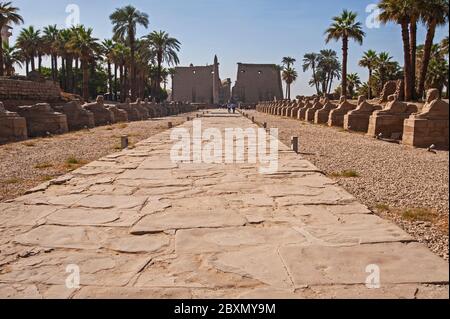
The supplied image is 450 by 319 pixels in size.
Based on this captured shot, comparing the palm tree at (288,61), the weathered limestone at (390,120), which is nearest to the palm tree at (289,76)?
the palm tree at (288,61)

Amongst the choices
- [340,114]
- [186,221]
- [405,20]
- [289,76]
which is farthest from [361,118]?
[289,76]

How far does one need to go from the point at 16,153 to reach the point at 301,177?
25.5 feet

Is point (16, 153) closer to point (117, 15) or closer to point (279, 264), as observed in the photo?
point (279, 264)

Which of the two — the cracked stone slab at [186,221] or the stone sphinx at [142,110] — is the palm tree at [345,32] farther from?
the cracked stone slab at [186,221]

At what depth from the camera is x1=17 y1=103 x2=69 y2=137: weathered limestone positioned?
1630 centimetres

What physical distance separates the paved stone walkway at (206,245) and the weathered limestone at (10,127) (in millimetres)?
9092

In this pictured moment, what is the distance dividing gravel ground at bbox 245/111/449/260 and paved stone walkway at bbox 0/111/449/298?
12.8 inches

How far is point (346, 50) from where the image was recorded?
3428cm

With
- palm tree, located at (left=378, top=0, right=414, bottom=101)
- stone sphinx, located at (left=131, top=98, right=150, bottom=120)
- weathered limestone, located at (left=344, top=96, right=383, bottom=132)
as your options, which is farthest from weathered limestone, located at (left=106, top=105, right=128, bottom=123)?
palm tree, located at (left=378, top=0, right=414, bottom=101)

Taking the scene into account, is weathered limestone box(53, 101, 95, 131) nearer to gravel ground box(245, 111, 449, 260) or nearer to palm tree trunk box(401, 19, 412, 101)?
gravel ground box(245, 111, 449, 260)

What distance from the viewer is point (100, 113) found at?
23266 mm

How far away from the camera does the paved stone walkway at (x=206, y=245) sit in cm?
268
